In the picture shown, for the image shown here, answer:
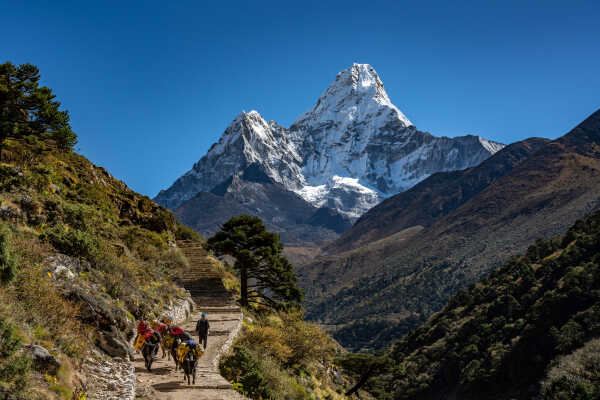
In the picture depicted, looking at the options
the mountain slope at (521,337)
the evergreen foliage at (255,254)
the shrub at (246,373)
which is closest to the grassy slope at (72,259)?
the evergreen foliage at (255,254)

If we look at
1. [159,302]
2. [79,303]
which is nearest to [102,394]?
[79,303]

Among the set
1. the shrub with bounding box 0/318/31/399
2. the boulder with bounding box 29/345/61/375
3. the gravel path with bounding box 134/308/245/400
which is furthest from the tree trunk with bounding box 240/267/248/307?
the shrub with bounding box 0/318/31/399

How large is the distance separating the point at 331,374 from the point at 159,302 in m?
16.8

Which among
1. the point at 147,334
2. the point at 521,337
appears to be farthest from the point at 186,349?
the point at 521,337

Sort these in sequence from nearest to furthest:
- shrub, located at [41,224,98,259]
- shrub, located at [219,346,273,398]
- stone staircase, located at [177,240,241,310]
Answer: shrub, located at [41,224,98,259], shrub, located at [219,346,273,398], stone staircase, located at [177,240,241,310]

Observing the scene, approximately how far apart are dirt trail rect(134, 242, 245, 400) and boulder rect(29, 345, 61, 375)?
275 cm

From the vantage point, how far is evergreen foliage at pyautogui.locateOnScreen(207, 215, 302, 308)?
2661 cm

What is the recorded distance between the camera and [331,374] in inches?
1181

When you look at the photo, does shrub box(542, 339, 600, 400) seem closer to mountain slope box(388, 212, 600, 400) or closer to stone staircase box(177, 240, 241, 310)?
mountain slope box(388, 212, 600, 400)

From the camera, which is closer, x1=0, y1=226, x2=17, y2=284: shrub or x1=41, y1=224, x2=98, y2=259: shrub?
x1=0, y1=226, x2=17, y2=284: shrub

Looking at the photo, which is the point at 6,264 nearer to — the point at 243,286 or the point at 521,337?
the point at 243,286

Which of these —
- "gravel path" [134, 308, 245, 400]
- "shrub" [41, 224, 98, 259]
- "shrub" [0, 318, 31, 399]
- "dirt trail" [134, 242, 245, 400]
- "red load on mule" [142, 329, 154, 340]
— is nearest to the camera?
"shrub" [0, 318, 31, 399]

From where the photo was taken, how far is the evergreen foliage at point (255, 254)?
26.6m

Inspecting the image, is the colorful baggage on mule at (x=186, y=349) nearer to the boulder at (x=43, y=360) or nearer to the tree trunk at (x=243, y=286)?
the boulder at (x=43, y=360)
